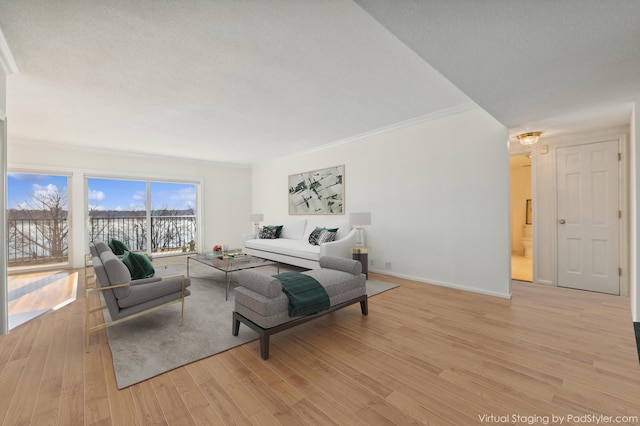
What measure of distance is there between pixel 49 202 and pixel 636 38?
8677mm

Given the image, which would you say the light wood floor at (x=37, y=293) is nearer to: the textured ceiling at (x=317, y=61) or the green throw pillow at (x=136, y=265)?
the green throw pillow at (x=136, y=265)

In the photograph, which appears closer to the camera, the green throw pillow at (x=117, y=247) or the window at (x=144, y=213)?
the green throw pillow at (x=117, y=247)

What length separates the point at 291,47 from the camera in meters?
2.41

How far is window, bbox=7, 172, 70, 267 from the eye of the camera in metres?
5.44

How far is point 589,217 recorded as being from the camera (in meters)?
3.98


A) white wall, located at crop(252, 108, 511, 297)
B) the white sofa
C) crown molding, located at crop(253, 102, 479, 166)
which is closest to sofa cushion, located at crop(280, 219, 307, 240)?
the white sofa

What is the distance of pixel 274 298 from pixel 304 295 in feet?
0.94

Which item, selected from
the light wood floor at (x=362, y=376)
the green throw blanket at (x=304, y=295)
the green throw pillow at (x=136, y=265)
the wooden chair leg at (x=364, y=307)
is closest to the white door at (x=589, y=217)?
the light wood floor at (x=362, y=376)

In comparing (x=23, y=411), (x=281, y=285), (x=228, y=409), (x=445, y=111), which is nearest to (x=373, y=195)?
(x=445, y=111)

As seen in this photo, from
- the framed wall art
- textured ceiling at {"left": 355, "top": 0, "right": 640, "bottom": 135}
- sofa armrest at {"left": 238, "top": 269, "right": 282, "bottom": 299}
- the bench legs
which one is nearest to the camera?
textured ceiling at {"left": 355, "top": 0, "right": 640, "bottom": 135}

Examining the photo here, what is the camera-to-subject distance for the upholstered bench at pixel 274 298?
2291mm

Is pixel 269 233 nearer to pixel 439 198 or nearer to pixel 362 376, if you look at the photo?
pixel 439 198

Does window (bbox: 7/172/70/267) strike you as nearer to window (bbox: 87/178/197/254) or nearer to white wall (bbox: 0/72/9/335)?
window (bbox: 87/178/197/254)

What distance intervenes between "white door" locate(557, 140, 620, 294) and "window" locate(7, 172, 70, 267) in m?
9.25
